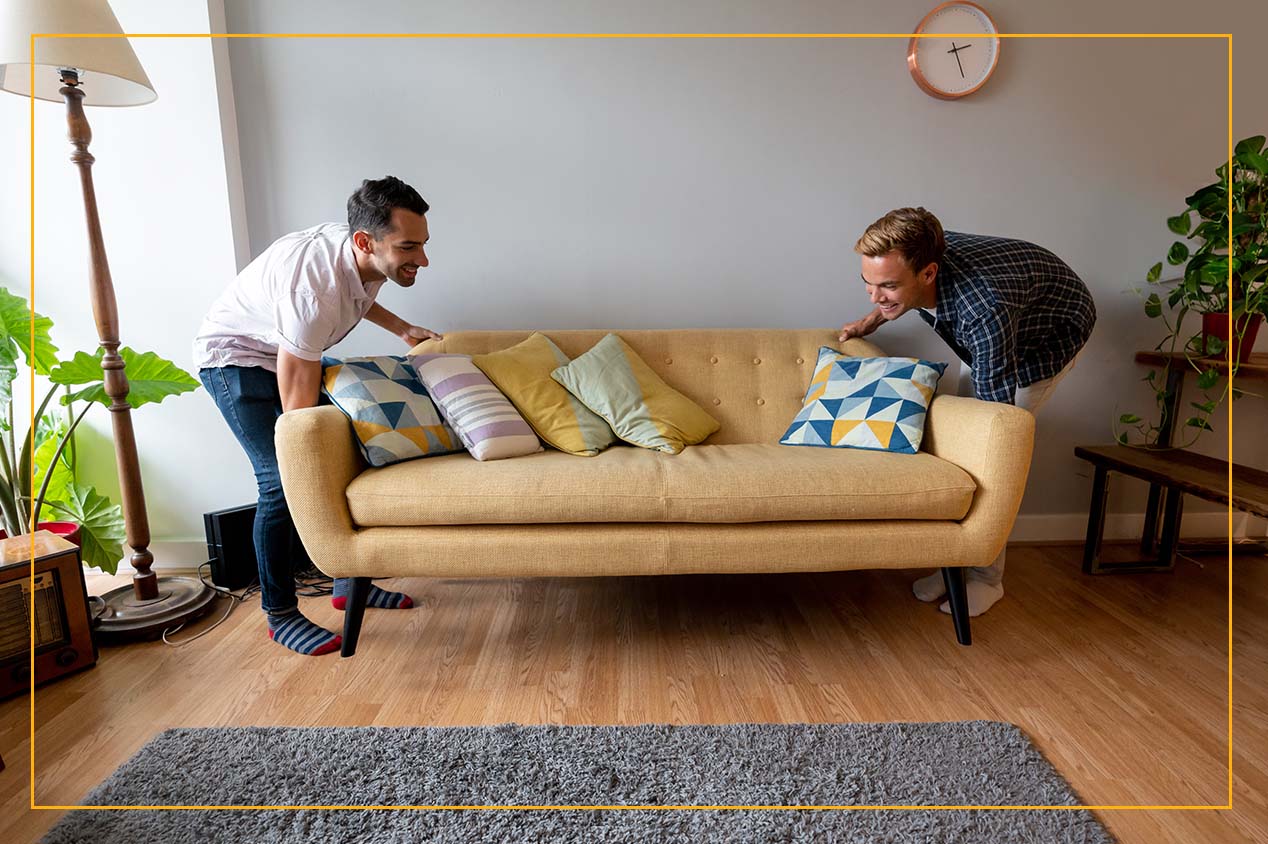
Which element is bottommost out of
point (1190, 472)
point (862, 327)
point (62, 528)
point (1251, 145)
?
point (62, 528)

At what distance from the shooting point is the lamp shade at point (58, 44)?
1540 mm

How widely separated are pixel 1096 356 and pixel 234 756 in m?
2.91

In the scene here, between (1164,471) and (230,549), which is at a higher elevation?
(1164,471)

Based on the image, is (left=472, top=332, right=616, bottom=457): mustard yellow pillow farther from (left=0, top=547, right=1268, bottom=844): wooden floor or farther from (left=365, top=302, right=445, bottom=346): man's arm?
(left=0, top=547, right=1268, bottom=844): wooden floor

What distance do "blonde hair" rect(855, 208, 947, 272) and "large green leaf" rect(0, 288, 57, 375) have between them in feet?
7.74

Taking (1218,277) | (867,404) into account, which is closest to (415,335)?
(867,404)

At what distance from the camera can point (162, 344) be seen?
7.26 ft

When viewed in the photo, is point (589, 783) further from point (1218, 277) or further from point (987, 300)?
point (1218, 277)

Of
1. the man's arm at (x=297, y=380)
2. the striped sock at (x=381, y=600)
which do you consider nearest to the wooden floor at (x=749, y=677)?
the striped sock at (x=381, y=600)

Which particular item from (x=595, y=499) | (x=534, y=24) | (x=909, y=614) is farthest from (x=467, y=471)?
(x=534, y=24)

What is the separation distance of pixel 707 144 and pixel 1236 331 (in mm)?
1851

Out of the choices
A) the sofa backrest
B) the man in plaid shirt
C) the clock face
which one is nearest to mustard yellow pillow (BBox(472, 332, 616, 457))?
the sofa backrest

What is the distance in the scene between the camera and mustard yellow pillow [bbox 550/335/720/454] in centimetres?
193

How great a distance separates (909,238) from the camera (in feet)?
5.58
